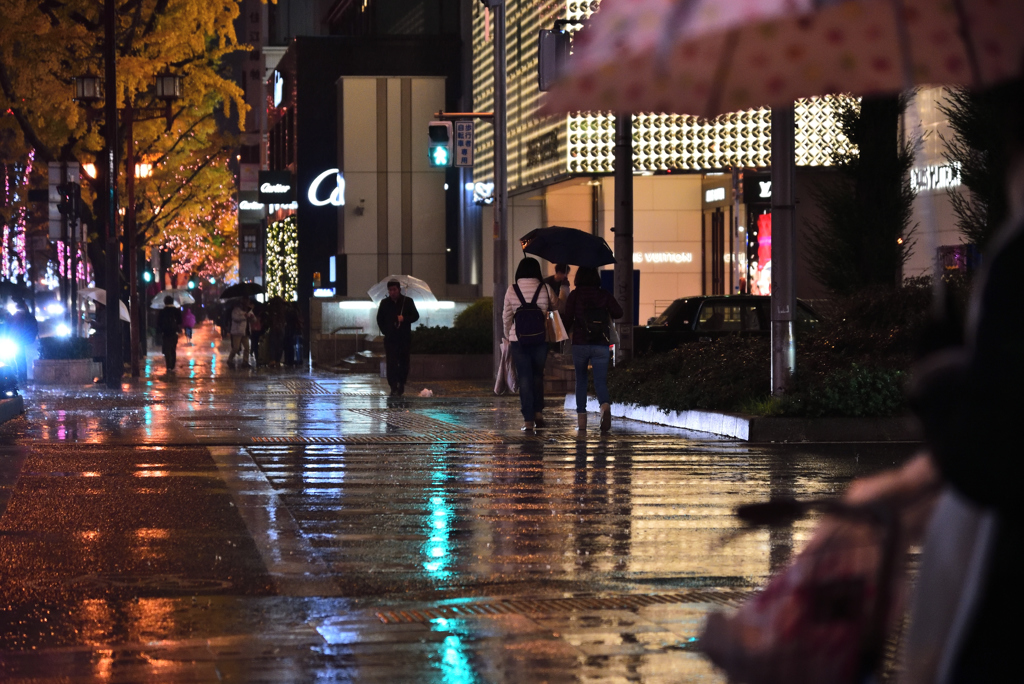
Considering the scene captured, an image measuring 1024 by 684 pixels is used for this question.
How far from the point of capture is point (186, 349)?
56312 mm

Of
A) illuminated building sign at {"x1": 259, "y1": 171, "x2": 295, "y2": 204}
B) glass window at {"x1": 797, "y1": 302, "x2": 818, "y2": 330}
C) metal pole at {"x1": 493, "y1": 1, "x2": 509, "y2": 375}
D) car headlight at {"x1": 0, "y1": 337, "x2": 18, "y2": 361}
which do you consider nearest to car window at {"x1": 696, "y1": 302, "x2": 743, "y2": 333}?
glass window at {"x1": 797, "y1": 302, "x2": 818, "y2": 330}

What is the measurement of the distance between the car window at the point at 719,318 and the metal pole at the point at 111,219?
1028cm

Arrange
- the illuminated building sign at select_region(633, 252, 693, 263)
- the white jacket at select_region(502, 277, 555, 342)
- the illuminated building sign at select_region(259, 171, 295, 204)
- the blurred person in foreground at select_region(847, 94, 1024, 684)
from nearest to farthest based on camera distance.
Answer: the blurred person in foreground at select_region(847, 94, 1024, 684) → the white jacket at select_region(502, 277, 555, 342) → the illuminated building sign at select_region(633, 252, 693, 263) → the illuminated building sign at select_region(259, 171, 295, 204)

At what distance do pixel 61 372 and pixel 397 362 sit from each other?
8541 millimetres

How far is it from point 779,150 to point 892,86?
13.9 meters

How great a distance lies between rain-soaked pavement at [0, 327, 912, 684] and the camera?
631 cm

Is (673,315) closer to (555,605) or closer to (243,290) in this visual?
(555,605)

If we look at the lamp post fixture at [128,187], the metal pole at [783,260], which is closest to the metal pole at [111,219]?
the lamp post fixture at [128,187]

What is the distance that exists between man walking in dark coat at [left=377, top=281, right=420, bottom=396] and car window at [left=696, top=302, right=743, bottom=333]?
191 inches

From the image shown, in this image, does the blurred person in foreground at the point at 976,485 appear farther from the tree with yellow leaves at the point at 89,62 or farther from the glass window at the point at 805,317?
the tree with yellow leaves at the point at 89,62

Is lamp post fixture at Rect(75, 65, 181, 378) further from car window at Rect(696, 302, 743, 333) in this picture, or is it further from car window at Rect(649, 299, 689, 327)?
car window at Rect(696, 302, 743, 333)

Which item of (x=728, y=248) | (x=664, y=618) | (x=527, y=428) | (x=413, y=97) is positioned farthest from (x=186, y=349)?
(x=664, y=618)

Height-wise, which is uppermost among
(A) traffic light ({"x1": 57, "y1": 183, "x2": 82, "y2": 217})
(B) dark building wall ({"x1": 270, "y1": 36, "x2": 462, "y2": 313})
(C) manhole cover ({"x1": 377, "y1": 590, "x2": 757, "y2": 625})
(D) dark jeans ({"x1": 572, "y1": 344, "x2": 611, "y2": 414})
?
(B) dark building wall ({"x1": 270, "y1": 36, "x2": 462, "y2": 313})

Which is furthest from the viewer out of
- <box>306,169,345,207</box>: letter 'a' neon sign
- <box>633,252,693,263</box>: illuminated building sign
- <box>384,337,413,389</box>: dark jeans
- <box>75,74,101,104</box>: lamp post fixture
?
<box>306,169,345,207</box>: letter 'a' neon sign
